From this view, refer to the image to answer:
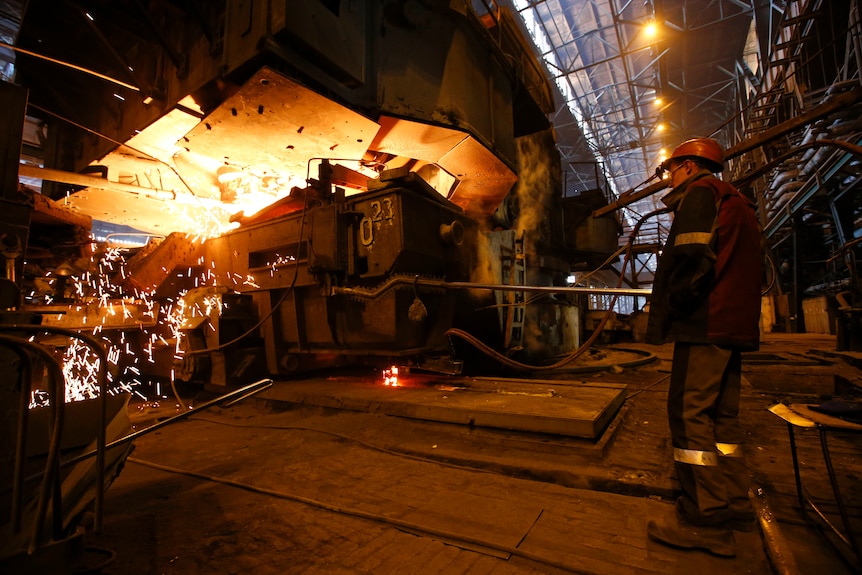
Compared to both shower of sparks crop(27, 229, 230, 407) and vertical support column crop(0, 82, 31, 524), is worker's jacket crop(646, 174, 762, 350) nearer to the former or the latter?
vertical support column crop(0, 82, 31, 524)

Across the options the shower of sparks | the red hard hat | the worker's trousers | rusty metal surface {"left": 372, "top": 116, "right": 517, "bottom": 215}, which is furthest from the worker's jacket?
the shower of sparks

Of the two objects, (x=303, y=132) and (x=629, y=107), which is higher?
(x=629, y=107)

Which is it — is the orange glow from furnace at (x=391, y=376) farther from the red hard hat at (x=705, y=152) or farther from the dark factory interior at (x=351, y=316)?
the red hard hat at (x=705, y=152)

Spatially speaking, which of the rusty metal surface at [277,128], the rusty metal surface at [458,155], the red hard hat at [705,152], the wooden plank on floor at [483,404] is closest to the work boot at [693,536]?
the wooden plank on floor at [483,404]

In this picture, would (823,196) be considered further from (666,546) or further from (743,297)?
(666,546)

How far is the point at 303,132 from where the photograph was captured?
210 inches

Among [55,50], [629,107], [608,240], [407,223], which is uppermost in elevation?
[629,107]

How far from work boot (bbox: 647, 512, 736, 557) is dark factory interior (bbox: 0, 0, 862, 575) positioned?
0.20 ft

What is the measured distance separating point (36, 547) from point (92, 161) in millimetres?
8236

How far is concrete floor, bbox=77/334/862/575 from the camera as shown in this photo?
178cm

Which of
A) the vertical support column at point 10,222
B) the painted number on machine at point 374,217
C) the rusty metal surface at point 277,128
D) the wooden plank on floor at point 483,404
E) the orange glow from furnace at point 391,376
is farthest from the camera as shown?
the orange glow from furnace at point 391,376

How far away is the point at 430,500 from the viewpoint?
7.67 ft

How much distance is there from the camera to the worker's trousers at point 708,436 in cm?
196

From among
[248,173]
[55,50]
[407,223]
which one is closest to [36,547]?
[407,223]
